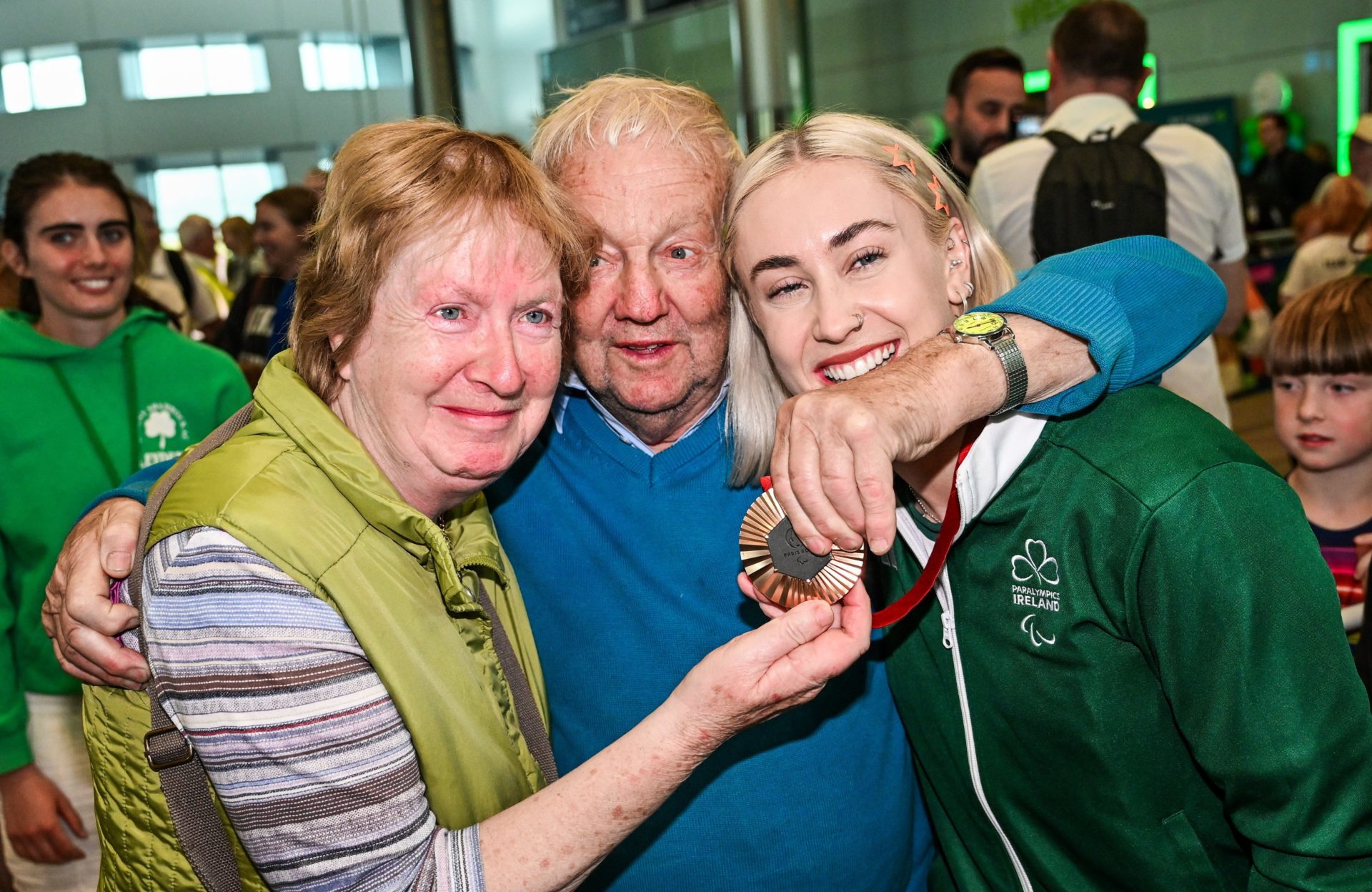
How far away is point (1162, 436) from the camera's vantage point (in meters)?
1.43

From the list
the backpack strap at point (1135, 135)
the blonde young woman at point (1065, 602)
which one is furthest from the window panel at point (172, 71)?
the blonde young woman at point (1065, 602)

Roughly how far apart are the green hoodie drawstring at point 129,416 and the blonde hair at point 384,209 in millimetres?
1857

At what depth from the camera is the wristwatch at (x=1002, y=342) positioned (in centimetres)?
144

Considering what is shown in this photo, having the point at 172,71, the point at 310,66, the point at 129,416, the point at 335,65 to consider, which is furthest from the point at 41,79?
the point at 129,416

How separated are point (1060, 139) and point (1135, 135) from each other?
10.6 inches

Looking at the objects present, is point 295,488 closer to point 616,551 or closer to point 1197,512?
point 616,551

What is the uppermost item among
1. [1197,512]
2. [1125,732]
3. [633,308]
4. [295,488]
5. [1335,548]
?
[633,308]

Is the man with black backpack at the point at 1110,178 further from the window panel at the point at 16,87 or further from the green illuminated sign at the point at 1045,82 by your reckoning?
the window panel at the point at 16,87

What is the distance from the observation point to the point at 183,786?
145cm

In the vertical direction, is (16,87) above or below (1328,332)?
above

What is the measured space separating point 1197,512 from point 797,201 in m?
0.80

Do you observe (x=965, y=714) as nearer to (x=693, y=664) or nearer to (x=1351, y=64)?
(x=693, y=664)

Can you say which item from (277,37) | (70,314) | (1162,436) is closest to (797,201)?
(1162,436)

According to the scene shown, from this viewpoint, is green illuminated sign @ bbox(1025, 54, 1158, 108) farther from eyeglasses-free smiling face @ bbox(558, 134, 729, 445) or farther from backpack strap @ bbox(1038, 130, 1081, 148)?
eyeglasses-free smiling face @ bbox(558, 134, 729, 445)
